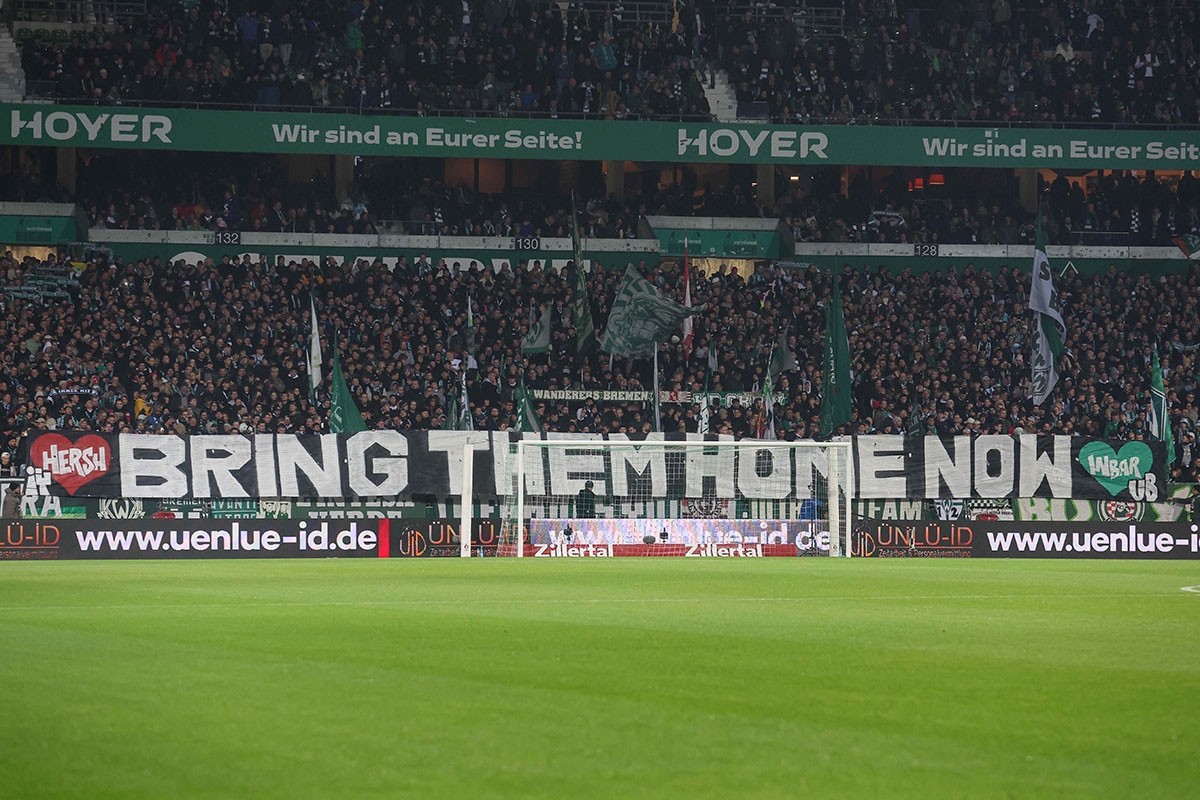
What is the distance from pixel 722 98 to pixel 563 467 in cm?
1577

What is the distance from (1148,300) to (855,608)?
28.7 m

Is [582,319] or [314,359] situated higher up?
[582,319]

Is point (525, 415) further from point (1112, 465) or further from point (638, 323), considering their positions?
point (1112, 465)

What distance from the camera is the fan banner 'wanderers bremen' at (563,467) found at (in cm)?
3038

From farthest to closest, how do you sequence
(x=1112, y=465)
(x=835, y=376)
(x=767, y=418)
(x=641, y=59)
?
(x=641, y=59)
(x=835, y=376)
(x=767, y=418)
(x=1112, y=465)

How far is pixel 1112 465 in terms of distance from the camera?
32719 mm

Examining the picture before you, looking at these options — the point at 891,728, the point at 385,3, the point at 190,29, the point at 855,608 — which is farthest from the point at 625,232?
the point at 891,728

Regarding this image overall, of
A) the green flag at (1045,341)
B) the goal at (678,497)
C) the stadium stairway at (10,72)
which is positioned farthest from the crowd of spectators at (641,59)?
the goal at (678,497)

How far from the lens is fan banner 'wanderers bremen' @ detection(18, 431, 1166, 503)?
99.7 feet

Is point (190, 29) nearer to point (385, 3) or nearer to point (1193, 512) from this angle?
point (385, 3)

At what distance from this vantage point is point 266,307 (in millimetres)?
36375

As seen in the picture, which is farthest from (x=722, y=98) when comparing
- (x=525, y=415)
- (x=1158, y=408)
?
(x=1158, y=408)

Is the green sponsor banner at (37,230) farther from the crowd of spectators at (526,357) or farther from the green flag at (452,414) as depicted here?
the green flag at (452,414)

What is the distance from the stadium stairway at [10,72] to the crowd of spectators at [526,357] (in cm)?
519
